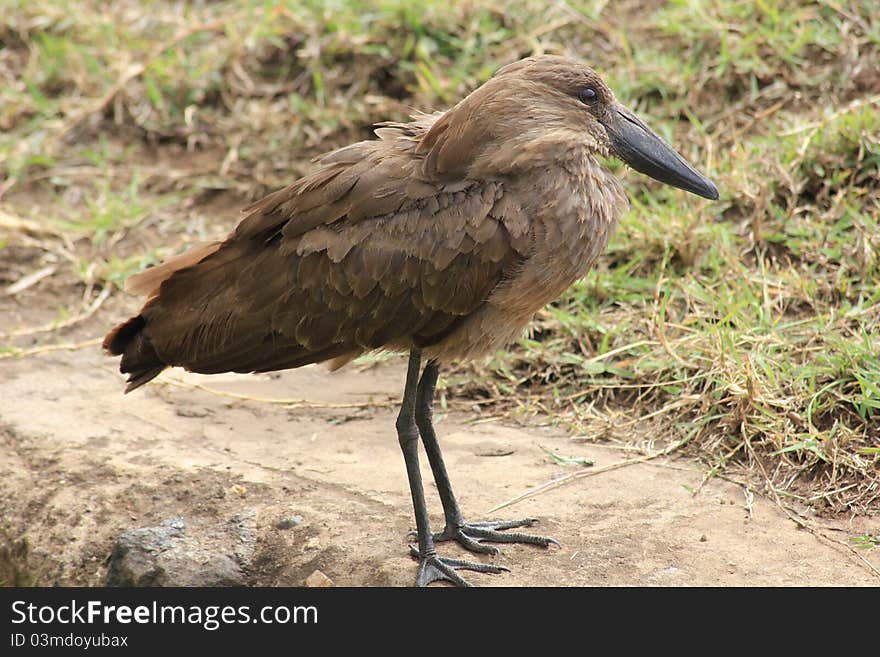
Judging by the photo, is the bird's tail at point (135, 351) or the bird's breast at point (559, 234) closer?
the bird's breast at point (559, 234)

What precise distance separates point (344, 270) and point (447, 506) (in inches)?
37.8

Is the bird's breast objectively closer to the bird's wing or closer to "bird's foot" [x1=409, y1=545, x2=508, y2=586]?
the bird's wing

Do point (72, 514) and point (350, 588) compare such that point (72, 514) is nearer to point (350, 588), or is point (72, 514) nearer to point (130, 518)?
point (130, 518)

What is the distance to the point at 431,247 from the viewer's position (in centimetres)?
397

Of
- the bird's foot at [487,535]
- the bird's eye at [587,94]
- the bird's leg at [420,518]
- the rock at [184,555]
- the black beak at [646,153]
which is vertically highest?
the bird's eye at [587,94]

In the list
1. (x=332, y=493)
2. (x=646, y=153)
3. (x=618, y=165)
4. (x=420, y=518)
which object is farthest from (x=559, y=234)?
(x=618, y=165)

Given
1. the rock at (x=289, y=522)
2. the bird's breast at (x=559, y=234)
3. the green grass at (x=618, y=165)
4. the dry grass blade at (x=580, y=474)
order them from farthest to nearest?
the green grass at (x=618, y=165)
the dry grass blade at (x=580, y=474)
the rock at (x=289, y=522)
the bird's breast at (x=559, y=234)

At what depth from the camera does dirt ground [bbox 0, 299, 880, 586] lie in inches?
161

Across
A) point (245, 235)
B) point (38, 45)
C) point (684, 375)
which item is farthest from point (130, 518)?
point (38, 45)

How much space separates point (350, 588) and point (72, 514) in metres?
1.25

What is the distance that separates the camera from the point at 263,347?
4250 mm

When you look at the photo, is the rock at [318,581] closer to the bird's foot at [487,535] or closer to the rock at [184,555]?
the rock at [184,555]

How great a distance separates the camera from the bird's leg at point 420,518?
4.06m

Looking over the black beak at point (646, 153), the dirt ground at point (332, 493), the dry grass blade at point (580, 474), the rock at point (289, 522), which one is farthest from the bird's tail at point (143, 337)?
the black beak at point (646, 153)
